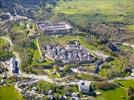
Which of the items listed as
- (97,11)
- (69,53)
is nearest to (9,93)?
(69,53)

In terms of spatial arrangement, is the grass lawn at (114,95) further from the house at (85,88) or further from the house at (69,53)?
the house at (69,53)

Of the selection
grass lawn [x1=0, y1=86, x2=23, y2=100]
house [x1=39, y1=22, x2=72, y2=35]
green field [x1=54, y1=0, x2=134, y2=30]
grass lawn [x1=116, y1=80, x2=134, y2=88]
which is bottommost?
grass lawn [x1=116, y1=80, x2=134, y2=88]

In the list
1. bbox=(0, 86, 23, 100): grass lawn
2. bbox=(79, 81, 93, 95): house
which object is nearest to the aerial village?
bbox=(79, 81, 93, 95): house

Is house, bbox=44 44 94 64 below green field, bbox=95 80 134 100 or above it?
above

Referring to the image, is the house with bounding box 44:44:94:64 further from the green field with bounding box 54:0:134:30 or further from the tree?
the green field with bounding box 54:0:134:30

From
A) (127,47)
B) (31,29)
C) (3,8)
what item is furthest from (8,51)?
(3,8)

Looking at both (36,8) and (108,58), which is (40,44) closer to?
(108,58)
